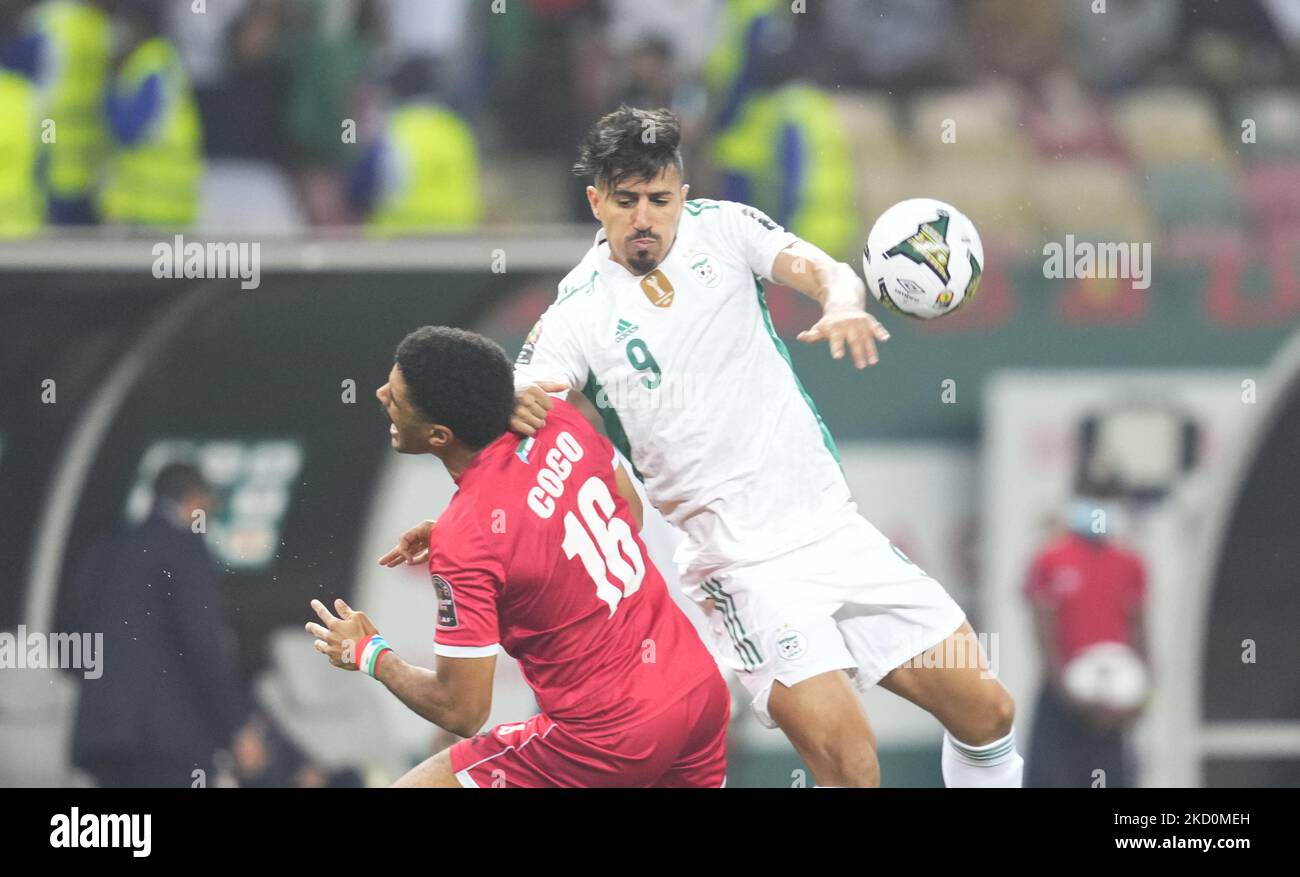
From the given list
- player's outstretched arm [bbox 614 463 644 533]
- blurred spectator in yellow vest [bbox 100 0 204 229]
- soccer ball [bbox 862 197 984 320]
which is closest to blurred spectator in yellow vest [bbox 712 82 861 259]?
blurred spectator in yellow vest [bbox 100 0 204 229]

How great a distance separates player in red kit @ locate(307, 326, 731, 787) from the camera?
15.3 ft

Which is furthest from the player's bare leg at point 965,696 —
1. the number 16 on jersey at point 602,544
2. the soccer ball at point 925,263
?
the soccer ball at point 925,263

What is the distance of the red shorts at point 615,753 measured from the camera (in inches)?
193

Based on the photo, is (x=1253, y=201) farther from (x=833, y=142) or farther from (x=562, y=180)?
(x=562, y=180)

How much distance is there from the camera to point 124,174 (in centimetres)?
856

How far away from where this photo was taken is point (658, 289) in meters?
5.16

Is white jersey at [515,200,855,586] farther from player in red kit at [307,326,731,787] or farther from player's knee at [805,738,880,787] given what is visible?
player's knee at [805,738,880,787]

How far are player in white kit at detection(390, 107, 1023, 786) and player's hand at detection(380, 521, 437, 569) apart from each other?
0.43 metres

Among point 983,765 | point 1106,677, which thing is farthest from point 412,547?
point 1106,677

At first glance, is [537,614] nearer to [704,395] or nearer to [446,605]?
[446,605]

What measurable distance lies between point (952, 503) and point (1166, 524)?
3.06 feet

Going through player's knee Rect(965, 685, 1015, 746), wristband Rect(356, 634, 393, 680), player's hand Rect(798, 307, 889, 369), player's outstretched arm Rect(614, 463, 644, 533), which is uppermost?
player's hand Rect(798, 307, 889, 369)
